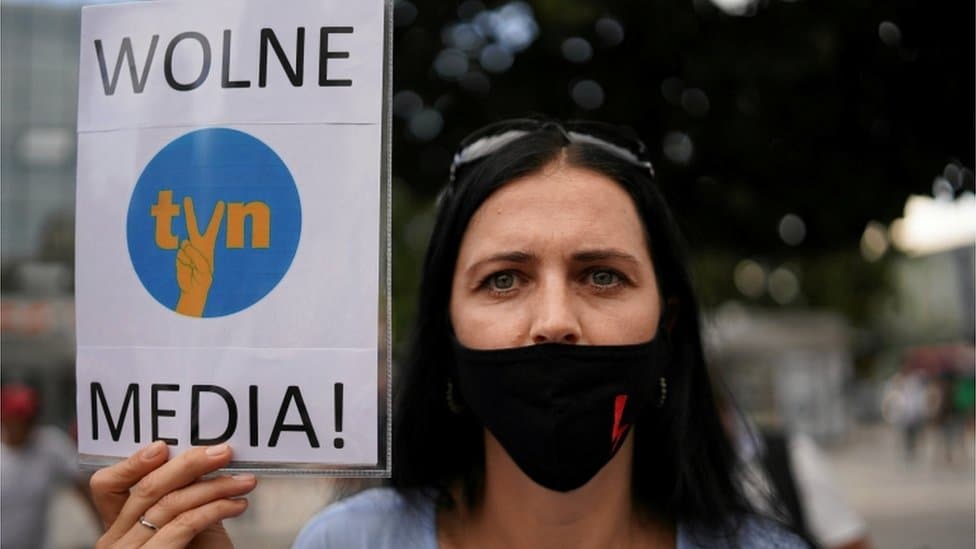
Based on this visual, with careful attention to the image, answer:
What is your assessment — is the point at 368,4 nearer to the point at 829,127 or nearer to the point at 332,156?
the point at 332,156

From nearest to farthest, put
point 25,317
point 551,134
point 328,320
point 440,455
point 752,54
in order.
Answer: point 328,320 → point 551,134 → point 440,455 → point 752,54 → point 25,317

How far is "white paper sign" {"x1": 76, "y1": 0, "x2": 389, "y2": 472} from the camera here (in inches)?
75.0

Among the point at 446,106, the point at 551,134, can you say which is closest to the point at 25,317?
the point at 446,106

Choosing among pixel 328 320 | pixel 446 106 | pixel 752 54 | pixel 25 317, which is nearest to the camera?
pixel 328 320

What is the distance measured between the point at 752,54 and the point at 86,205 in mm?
2367

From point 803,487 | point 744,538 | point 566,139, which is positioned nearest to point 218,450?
point 566,139

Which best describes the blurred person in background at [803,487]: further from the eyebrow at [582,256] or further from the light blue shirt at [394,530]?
the eyebrow at [582,256]

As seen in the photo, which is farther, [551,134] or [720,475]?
[720,475]

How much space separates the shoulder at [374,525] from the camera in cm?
221

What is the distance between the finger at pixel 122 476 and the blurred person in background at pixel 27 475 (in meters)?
4.35

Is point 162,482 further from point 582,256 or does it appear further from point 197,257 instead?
point 582,256

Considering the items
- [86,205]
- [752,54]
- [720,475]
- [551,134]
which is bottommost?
[720,475]

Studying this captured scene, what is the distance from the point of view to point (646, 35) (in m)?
3.63

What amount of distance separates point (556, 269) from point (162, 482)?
0.84m
